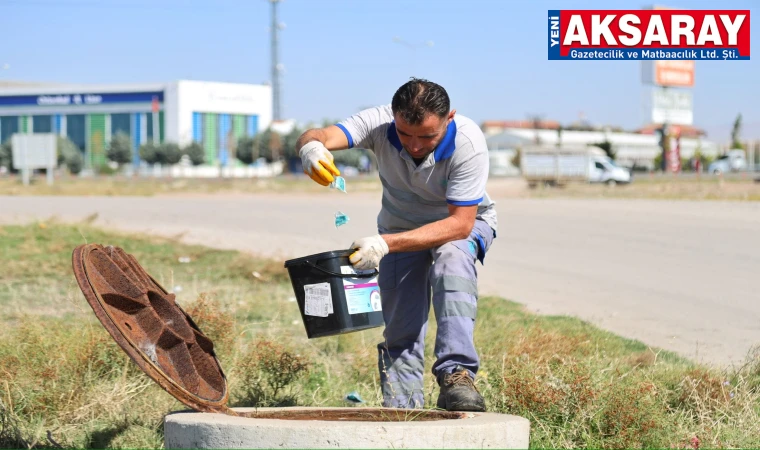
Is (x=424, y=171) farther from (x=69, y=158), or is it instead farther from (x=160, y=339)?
(x=69, y=158)

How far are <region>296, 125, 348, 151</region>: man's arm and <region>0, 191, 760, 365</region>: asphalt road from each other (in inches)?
108

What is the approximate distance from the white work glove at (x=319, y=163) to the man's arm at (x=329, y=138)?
0.12 metres

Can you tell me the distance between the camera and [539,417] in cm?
407

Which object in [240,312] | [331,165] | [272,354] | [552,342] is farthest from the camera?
[240,312]

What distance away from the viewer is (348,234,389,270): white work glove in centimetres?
428

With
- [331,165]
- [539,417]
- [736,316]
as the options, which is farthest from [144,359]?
[736,316]

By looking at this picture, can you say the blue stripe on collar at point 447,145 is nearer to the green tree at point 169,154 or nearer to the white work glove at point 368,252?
the white work glove at point 368,252

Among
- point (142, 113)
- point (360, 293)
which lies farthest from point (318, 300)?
point (142, 113)

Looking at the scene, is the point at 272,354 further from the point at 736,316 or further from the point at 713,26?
the point at 713,26

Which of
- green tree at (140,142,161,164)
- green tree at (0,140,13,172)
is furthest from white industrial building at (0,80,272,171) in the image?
green tree at (0,140,13,172)

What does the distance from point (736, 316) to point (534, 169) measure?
32082 mm

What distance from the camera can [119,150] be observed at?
87750mm

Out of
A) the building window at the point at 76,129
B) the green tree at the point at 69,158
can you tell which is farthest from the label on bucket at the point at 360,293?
the building window at the point at 76,129

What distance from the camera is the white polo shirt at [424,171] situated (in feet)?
14.5
